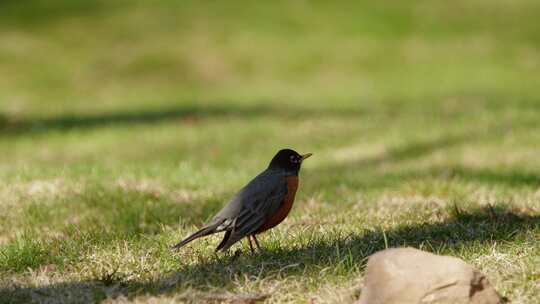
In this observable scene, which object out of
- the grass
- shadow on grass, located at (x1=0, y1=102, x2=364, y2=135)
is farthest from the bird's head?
shadow on grass, located at (x1=0, y1=102, x2=364, y2=135)

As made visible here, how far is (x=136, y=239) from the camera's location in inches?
255

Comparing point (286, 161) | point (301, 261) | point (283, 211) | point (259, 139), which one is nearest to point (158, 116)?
point (259, 139)

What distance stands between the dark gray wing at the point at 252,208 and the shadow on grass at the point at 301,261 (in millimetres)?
194

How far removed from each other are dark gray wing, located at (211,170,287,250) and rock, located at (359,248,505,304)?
1.25 m

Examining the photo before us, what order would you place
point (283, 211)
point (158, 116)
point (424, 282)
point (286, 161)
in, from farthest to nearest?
point (158, 116), point (286, 161), point (283, 211), point (424, 282)

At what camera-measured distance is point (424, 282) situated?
14.6ft

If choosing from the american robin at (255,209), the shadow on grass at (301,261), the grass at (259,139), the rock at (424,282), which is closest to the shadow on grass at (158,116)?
the grass at (259,139)

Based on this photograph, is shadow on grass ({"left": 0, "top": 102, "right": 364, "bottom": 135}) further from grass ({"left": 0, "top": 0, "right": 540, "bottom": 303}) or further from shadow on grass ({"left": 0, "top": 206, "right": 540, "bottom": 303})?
shadow on grass ({"left": 0, "top": 206, "right": 540, "bottom": 303})

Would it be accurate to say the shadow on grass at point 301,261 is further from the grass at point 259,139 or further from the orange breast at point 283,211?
the orange breast at point 283,211

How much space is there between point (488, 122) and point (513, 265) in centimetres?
936

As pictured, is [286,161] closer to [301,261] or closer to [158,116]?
[301,261]

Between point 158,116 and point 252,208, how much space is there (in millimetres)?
12121

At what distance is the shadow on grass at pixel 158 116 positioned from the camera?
1622cm

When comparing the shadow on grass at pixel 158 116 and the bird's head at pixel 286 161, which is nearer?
the bird's head at pixel 286 161
